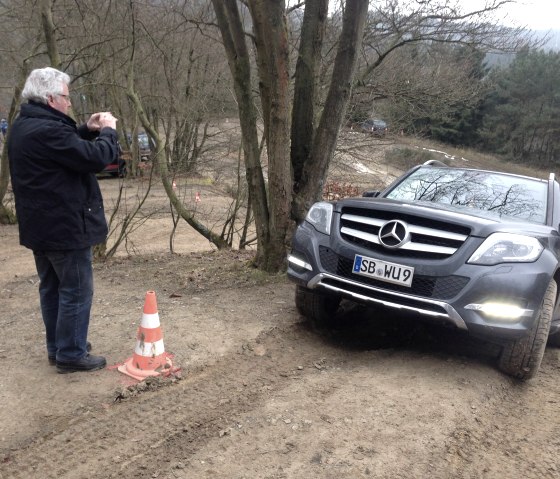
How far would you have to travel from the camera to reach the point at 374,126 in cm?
1545

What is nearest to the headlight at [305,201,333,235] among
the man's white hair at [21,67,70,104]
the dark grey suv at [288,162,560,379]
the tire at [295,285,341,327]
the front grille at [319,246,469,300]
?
the dark grey suv at [288,162,560,379]

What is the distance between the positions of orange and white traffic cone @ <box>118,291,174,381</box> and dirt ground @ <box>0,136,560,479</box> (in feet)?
0.33

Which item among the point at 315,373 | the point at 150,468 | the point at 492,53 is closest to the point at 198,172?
the point at 492,53

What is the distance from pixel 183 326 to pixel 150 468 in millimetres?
1986

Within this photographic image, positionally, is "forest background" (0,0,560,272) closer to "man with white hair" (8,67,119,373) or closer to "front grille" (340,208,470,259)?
"front grille" (340,208,470,259)

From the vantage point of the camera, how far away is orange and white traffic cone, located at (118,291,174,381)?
381 cm

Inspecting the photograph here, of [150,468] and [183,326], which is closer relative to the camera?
[150,468]

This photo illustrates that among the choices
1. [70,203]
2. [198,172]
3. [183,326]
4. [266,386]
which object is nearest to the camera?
[70,203]

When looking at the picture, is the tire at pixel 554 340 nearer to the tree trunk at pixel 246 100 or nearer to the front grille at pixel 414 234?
the front grille at pixel 414 234

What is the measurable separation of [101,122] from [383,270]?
2319 millimetres

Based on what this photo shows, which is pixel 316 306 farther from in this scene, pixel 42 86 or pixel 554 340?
pixel 42 86

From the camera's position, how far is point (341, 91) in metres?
6.45

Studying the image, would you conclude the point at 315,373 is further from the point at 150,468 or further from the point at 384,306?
the point at 150,468

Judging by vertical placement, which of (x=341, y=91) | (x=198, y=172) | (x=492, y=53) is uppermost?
(x=492, y=53)
